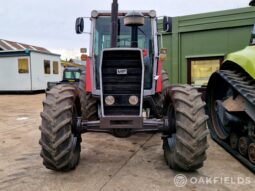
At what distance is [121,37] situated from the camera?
4879 millimetres

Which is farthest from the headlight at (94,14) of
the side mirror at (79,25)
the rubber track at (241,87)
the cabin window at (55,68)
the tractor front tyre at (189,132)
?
the cabin window at (55,68)

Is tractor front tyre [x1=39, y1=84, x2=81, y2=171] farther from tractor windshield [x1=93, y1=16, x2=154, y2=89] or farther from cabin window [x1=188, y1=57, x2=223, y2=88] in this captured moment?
cabin window [x1=188, y1=57, x2=223, y2=88]

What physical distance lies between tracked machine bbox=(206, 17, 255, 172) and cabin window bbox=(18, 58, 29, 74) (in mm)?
15516

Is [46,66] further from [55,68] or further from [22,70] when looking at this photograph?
[22,70]

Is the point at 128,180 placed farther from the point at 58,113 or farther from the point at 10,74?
the point at 10,74

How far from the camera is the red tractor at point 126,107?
3.46 meters

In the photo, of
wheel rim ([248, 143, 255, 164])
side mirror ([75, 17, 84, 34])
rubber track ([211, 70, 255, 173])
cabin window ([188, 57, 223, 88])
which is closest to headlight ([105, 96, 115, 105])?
side mirror ([75, 17, 84, 34])

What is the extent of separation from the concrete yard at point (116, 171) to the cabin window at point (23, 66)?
14.2m

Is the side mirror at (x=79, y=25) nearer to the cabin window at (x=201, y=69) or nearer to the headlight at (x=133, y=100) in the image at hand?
the headlight at (x=133, y=100)

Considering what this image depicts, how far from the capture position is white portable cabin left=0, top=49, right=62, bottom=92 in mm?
18688

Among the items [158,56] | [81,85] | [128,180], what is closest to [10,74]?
[81,85]

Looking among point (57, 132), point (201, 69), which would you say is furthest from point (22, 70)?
point (57, 132)

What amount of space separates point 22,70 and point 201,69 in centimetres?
1473

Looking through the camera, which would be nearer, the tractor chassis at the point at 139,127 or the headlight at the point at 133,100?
the tractor chassis at the point at 139,127
